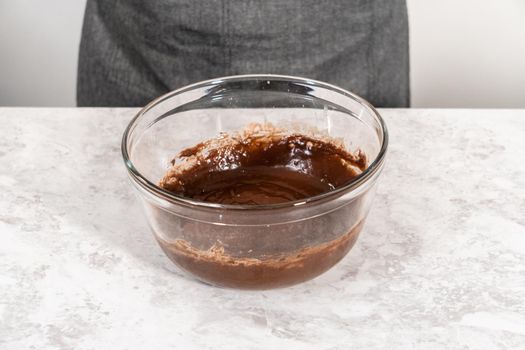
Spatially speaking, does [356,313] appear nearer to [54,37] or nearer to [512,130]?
[512,130]

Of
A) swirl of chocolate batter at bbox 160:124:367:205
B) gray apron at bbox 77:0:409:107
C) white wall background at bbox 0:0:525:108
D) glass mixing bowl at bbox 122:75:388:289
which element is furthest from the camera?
white wall background at bbox 0:0:525:108

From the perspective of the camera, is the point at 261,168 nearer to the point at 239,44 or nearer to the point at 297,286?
the point at 297,286

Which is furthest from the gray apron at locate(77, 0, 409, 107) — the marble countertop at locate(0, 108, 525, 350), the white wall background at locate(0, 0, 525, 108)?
the white wall background at locate(0, 0, 525, 108)

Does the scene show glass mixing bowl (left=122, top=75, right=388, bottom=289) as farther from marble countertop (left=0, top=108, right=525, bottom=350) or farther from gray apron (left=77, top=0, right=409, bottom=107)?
gray apron (left=77, top=0, right=409, bottom=107)

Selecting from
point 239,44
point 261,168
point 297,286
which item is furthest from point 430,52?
point 297,286

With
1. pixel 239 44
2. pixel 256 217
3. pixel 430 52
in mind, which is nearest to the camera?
pixel 256 217

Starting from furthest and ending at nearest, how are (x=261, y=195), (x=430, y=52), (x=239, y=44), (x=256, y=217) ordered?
(x=430, y=52) < (x=239, y=44) < (x=261, y=195) < (x=256, y=217)
